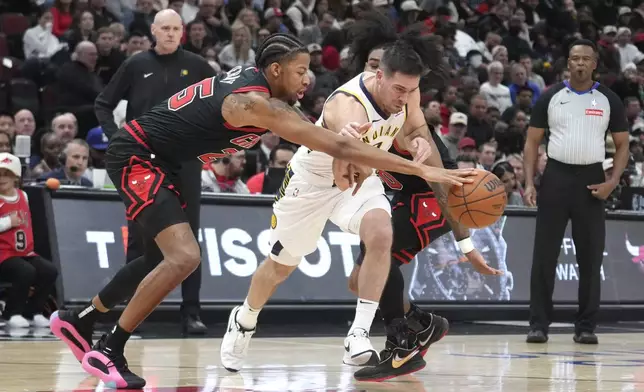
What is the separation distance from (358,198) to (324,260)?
4.00 metres

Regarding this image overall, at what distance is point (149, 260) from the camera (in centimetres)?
607

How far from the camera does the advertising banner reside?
9031mm

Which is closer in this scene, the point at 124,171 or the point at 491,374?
A: the point at 124,171

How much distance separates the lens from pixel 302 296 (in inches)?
385

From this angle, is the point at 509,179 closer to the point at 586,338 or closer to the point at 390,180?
the point at 586,338

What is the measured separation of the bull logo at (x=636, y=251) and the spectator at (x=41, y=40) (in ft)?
24.2

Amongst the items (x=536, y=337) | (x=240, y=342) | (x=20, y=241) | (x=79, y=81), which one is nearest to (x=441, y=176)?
(x=240, y=342)

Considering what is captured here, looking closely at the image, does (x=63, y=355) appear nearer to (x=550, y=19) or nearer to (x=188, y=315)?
(x=188, y=315)

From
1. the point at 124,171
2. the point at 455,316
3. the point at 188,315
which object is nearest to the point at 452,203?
the point at 124,171

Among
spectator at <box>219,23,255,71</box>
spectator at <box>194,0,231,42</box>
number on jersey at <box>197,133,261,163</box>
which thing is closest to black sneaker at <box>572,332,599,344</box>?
number on jersey at <box>197,133,261,163</box>

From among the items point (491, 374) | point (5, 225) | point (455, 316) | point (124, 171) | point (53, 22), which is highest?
point (53, 22)

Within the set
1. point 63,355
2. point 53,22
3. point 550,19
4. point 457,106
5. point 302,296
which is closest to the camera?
point 63,355

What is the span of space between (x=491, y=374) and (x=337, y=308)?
377cm

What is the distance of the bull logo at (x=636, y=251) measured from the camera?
1164 cm
